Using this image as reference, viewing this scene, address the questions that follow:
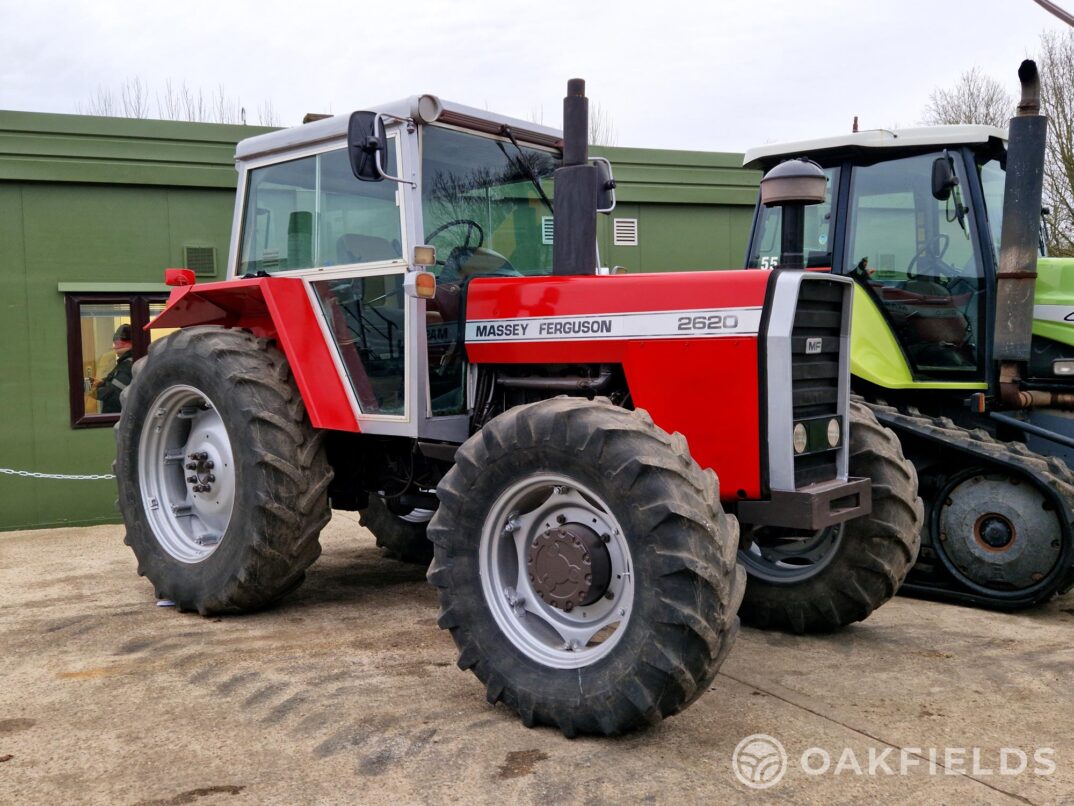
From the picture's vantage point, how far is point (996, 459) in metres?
5.54

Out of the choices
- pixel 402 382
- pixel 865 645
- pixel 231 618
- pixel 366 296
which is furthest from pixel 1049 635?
pixel 231 618

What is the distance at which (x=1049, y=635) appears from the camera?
5.02 m

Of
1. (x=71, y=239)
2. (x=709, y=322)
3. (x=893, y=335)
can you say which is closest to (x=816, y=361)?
(x=709, y=322)

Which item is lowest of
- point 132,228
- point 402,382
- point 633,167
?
point 402,382

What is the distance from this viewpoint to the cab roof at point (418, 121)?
4.62 meters

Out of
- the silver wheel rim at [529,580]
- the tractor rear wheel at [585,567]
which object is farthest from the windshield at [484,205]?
the silver wheel rim at [529,580]

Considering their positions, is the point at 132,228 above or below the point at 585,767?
above

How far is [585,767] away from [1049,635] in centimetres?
290

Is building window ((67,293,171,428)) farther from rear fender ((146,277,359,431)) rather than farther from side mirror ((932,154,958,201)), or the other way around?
side mirror ((932,154,958,201))

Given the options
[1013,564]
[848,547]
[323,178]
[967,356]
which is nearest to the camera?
[848,547]

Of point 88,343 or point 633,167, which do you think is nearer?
point 88,343

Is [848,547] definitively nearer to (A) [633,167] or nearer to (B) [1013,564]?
(B) [1013,564]

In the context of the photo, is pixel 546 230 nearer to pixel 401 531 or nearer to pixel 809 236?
pixel 809 236

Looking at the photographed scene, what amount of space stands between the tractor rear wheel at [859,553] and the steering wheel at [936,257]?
5.24ft
